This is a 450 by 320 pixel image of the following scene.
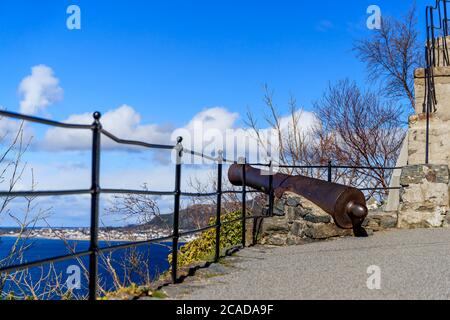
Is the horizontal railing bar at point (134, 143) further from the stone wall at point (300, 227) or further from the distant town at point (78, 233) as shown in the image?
the stone wall at point (300, 227)

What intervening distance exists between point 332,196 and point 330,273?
8.77 feet

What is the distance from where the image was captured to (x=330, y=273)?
5613mm

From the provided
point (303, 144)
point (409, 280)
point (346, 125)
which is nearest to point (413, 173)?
point (409, 280)

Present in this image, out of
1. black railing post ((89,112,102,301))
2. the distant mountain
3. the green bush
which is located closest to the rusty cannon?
the green bush

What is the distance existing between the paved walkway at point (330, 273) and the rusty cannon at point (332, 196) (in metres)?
0.36

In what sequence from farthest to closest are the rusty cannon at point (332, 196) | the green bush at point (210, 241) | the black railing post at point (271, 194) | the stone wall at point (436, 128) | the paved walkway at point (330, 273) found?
the stone wall at point (436, 128), the green bush at point (210, 241), the black railing post at point (271, 194), the rusty cannon at point (332, 196), the paved walkway at point (330, 273)

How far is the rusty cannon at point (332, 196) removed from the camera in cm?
814

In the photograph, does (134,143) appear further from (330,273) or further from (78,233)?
(78,233)

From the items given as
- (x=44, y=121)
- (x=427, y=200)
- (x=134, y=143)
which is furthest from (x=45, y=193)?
(x=427, y=200)

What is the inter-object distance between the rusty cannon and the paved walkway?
0.36m

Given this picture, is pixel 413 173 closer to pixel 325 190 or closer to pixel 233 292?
pixel 325 190

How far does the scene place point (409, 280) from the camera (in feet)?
17.3

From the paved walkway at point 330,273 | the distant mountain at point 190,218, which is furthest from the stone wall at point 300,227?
the distant mountain at point 190,218
